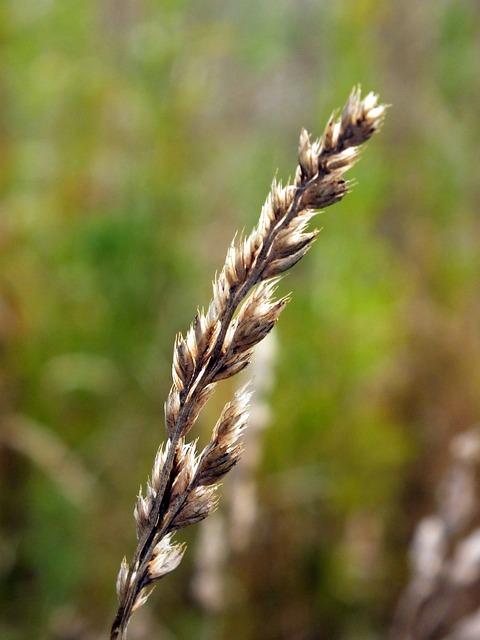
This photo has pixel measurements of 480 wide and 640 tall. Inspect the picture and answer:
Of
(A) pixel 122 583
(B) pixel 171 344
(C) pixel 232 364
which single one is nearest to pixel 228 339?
(C) pixel 232 364

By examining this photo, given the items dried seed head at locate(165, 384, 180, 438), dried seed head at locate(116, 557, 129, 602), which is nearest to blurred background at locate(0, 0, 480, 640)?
dried seed head at locate(116, 557, 129, 602)

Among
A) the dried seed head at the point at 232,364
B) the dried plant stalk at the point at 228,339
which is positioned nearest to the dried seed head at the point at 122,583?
the dried plant stalk at the point at 228,339

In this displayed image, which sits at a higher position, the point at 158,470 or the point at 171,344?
the point at 171,344

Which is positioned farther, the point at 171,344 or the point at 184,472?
the point at 171,344

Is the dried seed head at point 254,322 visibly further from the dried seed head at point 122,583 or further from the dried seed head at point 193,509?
the dried seed head at point 122,583

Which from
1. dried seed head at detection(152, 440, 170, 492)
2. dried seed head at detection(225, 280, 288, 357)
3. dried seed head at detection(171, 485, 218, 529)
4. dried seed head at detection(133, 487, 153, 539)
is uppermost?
dried seed head at detection(225, 280, 288, 357)

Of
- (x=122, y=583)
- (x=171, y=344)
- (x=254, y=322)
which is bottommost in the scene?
Result: (x=122, y=583)

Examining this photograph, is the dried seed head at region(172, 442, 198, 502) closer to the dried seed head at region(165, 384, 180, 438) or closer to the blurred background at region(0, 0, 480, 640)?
the dried seed head at region(165, 384, 180, 438)

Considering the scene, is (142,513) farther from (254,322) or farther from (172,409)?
(254,322)
